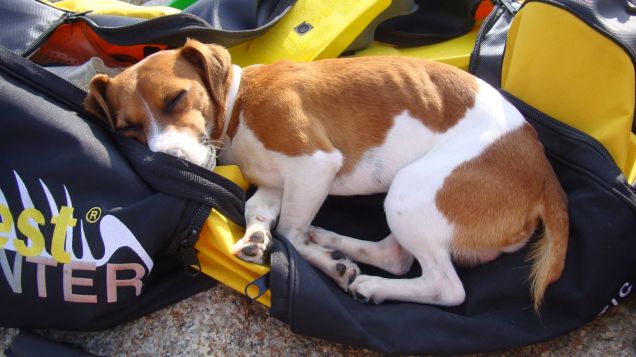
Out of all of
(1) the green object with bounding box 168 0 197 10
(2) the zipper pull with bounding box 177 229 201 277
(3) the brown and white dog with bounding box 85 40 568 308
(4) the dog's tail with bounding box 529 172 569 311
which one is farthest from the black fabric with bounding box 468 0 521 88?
(1) the green object with bounding box 168 0 197 10

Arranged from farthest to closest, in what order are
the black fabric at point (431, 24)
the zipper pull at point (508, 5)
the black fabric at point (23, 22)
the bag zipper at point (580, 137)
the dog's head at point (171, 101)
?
the black fabric at point (431, 24) → the zipper pull at point (508, 5) → the black fabric at point (23, 22) → the dog's head at point (171, 101) → the bag zipper at point (580, 137)

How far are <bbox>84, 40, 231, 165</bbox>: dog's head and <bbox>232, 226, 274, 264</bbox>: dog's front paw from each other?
1.31ft

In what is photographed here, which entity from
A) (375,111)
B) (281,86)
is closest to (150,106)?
(281,86)

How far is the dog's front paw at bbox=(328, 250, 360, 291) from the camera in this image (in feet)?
8.74

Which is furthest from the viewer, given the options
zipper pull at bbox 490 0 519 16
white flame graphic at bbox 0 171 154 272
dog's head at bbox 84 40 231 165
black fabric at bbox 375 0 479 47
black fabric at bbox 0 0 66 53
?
black fabric at bbox 375 0 479 47

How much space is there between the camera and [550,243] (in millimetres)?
2482

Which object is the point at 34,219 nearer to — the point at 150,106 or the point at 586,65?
the point at 150,106

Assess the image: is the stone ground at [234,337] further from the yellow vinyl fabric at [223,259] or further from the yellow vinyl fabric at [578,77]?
the yellow vinyl fabric at [578,77]

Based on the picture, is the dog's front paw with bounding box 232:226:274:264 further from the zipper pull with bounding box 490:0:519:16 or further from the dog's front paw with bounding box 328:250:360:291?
the zipper pull with bounding box 490:0:519:16

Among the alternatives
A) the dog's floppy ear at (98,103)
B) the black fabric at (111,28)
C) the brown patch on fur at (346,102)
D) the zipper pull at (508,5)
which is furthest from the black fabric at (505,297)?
the black fabric at (111,28)

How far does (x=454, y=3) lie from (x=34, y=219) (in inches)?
115

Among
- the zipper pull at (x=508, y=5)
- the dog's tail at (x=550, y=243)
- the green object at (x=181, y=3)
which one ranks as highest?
the zipper pull at (x=508, y=5)

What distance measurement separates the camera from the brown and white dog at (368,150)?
8.46ft

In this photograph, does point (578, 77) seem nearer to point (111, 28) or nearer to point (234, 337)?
point (234, 337)
